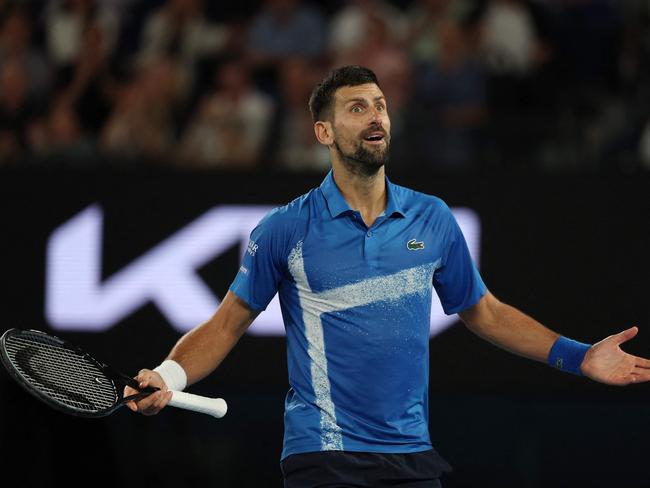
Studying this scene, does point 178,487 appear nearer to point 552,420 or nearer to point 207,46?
point 552,420

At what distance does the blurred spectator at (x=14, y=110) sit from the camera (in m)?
8.12

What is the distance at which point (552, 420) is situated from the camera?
26.3 feet

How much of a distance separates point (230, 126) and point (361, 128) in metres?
3.71

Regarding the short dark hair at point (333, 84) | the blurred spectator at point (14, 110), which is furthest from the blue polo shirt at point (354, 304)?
the blurred spectator at point (14, 110)

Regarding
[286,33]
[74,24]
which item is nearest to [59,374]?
[286,33]

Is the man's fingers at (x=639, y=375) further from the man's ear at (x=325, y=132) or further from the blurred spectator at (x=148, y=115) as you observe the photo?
the blurred spectator at (x=148, y=115)

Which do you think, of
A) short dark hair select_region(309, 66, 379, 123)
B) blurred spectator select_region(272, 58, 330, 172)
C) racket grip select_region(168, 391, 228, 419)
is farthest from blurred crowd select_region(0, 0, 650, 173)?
racket grip select_region(168, 391, 228, 419)

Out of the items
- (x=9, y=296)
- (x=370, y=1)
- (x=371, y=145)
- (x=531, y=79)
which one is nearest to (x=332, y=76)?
(x=371, y=145)

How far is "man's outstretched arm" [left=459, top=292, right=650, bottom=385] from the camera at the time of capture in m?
4.30

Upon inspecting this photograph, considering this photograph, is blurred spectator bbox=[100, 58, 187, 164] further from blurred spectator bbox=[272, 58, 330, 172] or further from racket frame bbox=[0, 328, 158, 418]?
racket frame bbox=[0, 328, 158, 418]

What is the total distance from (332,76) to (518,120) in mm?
3307

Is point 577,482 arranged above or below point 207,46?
below

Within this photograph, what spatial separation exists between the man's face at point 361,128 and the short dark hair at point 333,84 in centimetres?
2

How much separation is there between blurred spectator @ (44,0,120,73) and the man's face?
5.45 m
